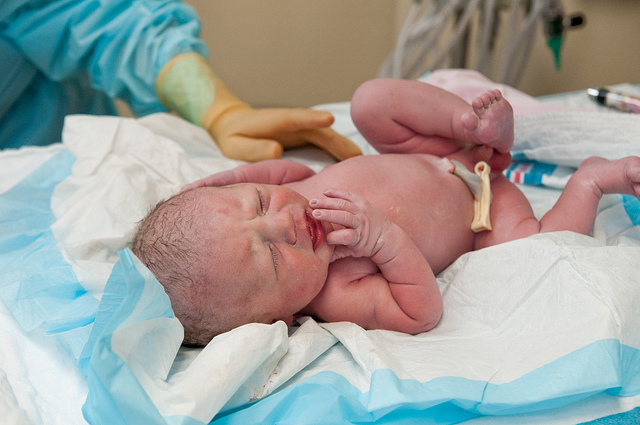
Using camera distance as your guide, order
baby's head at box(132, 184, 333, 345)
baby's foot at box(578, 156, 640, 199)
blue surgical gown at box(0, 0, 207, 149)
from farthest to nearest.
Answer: blue surgical gown at box(0, 0, 207, 149)
baby's foot at box(578, 156, 640, 199)
baby's head at box(132, 184, 333, 345)

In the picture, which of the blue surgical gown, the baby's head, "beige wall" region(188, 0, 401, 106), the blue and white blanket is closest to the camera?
the blue and white blanket

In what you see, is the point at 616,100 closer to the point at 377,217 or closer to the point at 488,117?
the point at 488,117

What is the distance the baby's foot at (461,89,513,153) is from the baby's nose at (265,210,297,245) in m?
0.36

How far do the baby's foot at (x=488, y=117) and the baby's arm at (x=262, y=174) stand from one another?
1.11ft

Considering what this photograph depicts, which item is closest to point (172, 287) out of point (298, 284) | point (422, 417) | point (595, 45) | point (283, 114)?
point (298, 284)

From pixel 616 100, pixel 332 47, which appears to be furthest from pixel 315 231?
pixel 332 47

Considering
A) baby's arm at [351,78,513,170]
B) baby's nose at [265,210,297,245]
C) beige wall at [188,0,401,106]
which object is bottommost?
beige wall at [188,0,401,106]

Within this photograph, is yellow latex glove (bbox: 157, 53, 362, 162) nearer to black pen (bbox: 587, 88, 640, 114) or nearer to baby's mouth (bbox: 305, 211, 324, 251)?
baby's mouth (bbox: 305, 211, 324, 251)

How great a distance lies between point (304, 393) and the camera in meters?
0.61

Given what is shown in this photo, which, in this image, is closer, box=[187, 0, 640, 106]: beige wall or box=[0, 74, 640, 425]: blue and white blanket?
box=[0, 74, 640, 425]: blue and white blanket

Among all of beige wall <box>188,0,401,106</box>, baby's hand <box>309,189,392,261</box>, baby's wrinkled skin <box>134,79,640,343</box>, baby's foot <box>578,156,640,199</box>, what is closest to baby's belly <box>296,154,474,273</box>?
baby's wrinkled skin <box>134,79,640,343</box>

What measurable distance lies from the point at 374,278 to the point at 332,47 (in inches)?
83.3

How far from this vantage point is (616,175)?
87cm

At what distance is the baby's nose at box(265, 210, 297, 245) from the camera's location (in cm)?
76
